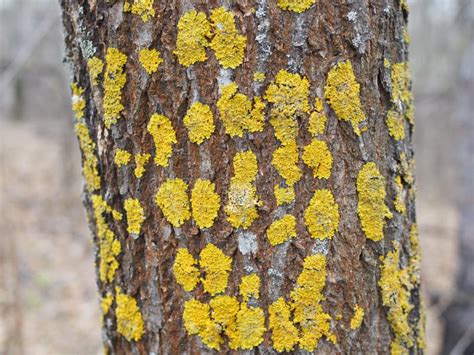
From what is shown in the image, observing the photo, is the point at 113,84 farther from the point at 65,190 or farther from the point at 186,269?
the point at 65,190

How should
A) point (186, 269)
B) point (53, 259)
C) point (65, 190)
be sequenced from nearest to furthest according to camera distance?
point (186, 269) < point (53, 259) < point (65, 190)

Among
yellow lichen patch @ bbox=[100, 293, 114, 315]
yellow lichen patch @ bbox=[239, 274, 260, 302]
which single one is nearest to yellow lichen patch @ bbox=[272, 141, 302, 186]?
yellow lichen patch @ bbox=[239, 274, 260, 302]

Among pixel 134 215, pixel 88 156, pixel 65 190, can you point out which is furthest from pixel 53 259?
pixel 134 215

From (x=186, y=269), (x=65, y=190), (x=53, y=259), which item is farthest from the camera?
(x=65, y=190)

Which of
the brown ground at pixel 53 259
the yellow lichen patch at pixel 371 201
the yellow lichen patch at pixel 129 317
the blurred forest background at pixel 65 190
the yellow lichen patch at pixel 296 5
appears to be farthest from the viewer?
the brown ground at pixel 53 259

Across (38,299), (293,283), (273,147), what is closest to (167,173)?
(273,147)

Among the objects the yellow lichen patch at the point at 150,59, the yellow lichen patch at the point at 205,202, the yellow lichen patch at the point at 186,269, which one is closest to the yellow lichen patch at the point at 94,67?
the yellow lichen patch at the point at 150,59

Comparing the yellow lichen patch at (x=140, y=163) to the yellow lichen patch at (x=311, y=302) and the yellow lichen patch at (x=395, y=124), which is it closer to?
the yellow lichen patch at (x=311, y=302)
